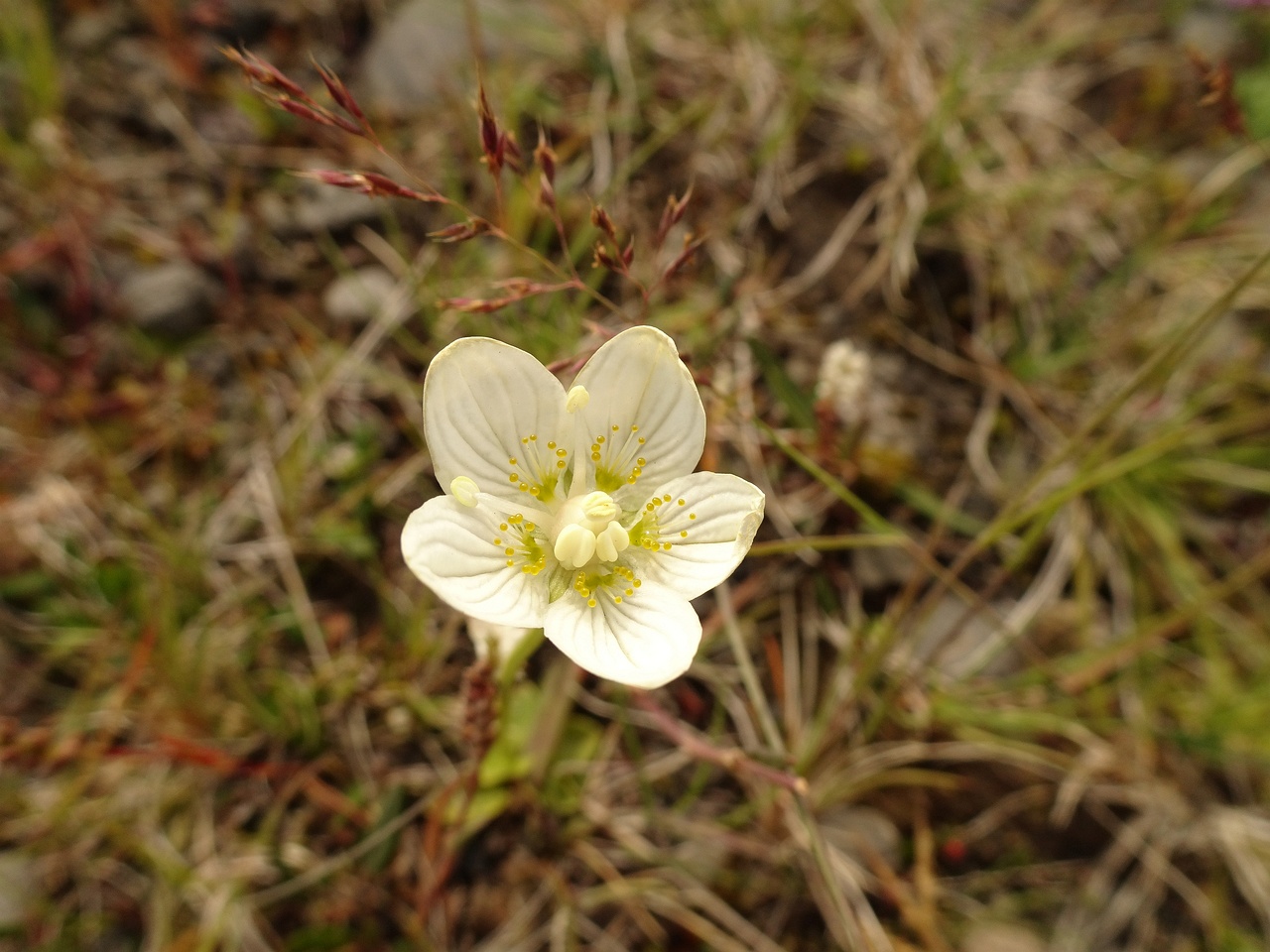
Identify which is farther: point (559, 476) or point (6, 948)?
point (6, 948)

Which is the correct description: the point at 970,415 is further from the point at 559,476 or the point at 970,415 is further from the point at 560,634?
the point at 560,634

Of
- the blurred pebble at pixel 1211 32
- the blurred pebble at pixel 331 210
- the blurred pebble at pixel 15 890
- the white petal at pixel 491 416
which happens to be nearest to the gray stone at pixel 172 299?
the blurred pebble at pixel 331 210

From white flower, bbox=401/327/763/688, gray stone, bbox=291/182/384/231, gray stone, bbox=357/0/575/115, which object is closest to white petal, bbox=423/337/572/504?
white flower, bbox=401/327/763/688

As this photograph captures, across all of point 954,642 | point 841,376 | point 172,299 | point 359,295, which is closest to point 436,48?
point 359,295

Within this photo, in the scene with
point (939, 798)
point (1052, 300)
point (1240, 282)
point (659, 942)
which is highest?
point (1240, 282)

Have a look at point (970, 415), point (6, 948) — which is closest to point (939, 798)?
point (970, 415)

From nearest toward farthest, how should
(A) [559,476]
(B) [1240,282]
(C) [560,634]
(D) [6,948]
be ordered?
(C) [560,634] < (B) [1240,282] < (A) [559,476] < (D) [6,948]

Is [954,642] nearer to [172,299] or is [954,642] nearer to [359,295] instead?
[359,295]
